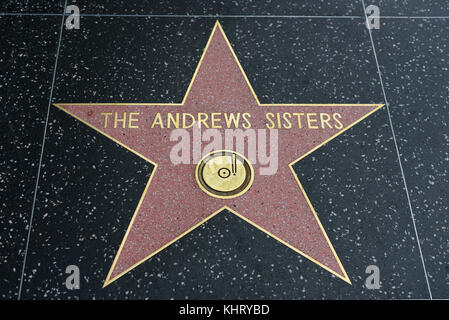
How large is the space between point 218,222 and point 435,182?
0.85m

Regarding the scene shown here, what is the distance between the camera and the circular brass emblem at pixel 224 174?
1.46 metres

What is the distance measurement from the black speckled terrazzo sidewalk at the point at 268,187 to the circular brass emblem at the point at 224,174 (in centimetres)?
10

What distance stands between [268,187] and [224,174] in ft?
0.56

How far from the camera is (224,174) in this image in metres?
1.49

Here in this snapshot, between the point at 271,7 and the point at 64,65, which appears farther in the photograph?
the point at 271,7

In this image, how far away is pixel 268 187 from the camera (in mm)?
1472

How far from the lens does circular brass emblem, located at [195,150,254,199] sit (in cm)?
146

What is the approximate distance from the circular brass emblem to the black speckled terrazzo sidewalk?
10cm

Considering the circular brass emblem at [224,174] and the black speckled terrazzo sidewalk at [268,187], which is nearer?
the black speckled terrazzo sidewalk at [268,187]

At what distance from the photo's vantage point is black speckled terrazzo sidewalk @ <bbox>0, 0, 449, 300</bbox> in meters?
1.33

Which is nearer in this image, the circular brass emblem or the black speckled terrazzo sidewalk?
the black speckled terrazzo sidewalk

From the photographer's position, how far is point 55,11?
72.7 inches
